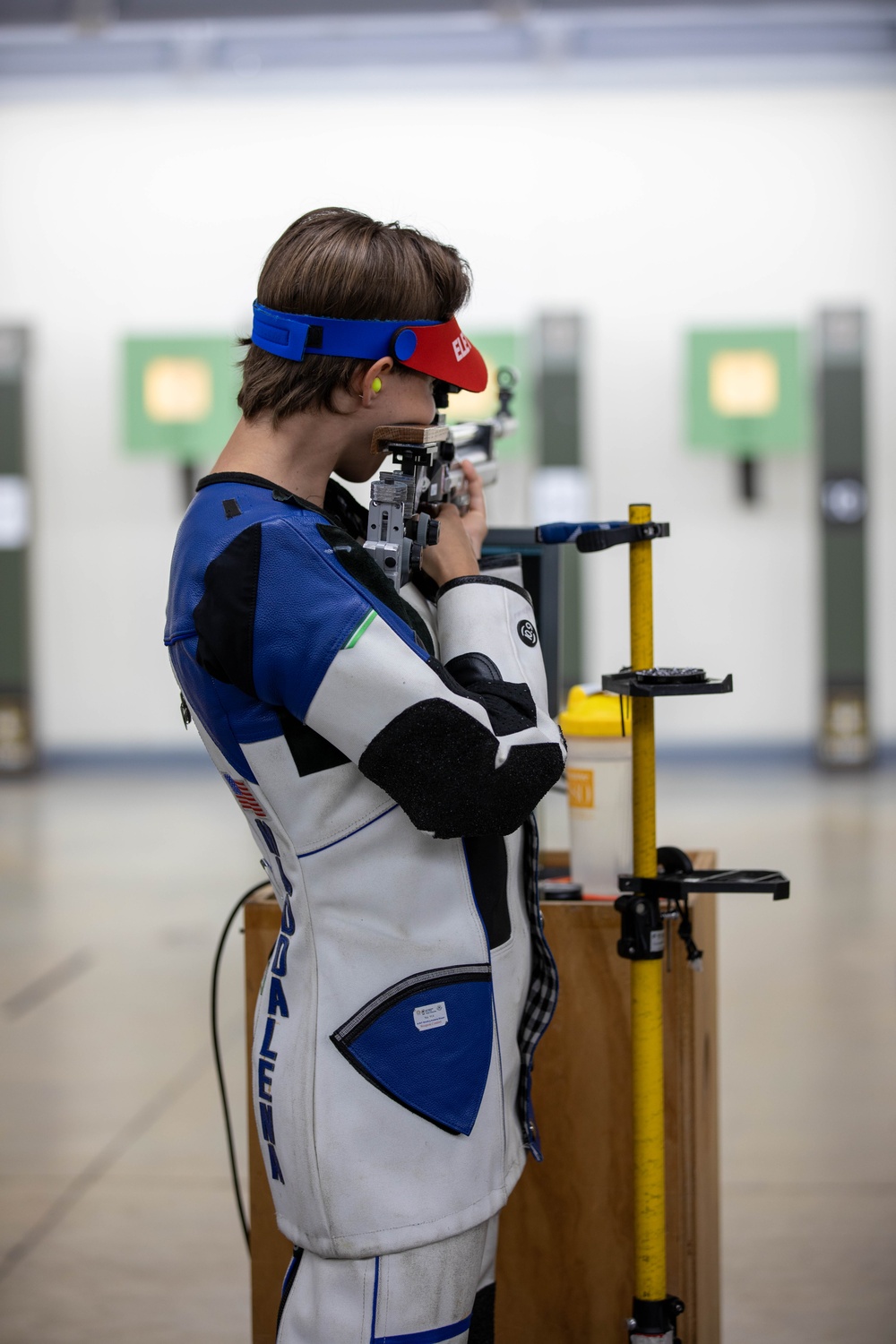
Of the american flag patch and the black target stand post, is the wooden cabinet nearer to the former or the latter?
the black target stand post

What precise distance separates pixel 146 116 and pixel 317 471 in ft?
20.7

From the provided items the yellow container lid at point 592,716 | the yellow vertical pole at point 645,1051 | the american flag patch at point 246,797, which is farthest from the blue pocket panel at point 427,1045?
the yellow container lid at point 592,716

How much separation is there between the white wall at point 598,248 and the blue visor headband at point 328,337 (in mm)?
5541

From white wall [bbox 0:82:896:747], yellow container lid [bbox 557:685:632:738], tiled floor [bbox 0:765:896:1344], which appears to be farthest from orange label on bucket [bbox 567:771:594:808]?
white wall [bbox 0:82:896:747]

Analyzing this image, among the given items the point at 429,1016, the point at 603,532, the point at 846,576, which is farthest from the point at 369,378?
the point at 846,576

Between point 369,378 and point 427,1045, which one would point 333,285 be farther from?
point 427,1045

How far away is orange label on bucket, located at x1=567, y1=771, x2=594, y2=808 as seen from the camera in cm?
157

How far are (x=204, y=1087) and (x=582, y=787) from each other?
1701 millimetres

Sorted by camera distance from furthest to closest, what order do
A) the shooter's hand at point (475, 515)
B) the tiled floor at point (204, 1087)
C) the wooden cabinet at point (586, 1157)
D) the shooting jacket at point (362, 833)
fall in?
the tiled floor at point (204, 1087)
the wooden cabinet at point (586, 1157)
the shooter's hand at point (475, 515)
the shooting jacket at point (362, 833)

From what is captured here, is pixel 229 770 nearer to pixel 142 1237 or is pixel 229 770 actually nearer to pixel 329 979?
pixel 329 979

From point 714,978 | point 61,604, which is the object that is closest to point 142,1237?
point 714,978

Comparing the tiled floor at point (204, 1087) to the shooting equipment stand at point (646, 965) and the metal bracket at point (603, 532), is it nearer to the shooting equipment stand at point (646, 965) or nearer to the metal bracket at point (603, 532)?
the shooting equipment stand at point (646, 965)

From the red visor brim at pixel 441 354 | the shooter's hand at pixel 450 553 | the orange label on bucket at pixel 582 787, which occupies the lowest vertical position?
the orange label on bucket at pixel 582 787

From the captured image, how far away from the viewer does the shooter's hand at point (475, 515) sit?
124cm
